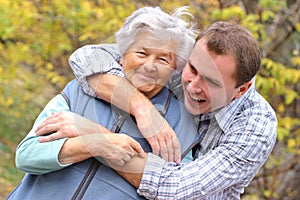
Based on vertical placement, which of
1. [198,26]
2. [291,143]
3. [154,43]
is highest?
[154,43]

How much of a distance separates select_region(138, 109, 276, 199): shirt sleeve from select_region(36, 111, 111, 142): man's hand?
231 mm

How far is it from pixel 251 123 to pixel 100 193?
0.58m

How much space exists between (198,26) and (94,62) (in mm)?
1878

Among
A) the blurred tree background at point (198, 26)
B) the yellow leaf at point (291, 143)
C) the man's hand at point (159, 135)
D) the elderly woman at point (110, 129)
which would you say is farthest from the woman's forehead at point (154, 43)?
the yellow leaf at point (291, 143)

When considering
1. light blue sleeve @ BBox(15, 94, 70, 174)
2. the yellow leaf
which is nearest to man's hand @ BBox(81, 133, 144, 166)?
light blue sleeve @ BBox(15, 94, 70, 174)

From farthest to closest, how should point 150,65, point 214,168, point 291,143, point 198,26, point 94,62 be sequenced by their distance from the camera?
point 291,143 < point 198,26 < point 94,62 < point 150,65 < point 214,168

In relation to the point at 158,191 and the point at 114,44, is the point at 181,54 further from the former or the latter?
the point at 158,191

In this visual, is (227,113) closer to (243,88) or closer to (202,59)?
(243,88)

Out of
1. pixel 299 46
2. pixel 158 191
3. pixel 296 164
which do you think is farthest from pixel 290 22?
pixel 158 191

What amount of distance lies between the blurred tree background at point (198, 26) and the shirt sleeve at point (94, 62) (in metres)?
1.69

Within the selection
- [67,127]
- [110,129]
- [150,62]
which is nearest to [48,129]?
[67,127]

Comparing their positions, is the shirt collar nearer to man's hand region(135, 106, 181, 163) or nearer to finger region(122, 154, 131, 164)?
man's hand region(135, 106, 181, 163)

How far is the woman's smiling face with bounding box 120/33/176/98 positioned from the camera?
2.09 meters

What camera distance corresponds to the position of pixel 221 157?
1.99 metres
